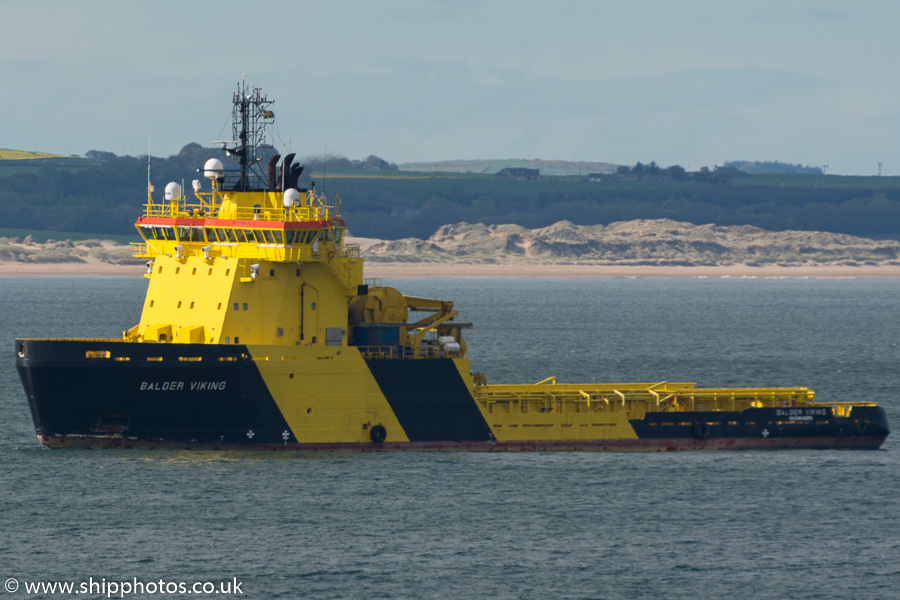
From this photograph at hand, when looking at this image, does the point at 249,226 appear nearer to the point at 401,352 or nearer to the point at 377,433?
the point at 401,352

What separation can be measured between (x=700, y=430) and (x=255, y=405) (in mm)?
12759

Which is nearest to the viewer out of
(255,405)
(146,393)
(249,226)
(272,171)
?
(146,393)

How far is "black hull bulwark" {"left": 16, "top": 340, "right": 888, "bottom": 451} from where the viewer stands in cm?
3378

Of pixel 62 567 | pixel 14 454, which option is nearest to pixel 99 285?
pixel 14 454

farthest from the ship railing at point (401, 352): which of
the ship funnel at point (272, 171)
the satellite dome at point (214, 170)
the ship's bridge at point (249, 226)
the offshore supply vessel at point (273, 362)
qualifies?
the satellite dome at point (214, 170)

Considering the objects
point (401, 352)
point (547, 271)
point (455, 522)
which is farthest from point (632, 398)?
point (547, 271)

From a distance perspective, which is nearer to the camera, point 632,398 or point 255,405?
point 255,405

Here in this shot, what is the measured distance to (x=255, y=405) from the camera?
3450cm

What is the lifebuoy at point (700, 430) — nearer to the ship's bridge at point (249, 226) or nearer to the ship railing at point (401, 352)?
the ship railing at point (401, 352)

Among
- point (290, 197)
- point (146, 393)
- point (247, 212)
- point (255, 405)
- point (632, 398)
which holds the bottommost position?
point (632, 398)

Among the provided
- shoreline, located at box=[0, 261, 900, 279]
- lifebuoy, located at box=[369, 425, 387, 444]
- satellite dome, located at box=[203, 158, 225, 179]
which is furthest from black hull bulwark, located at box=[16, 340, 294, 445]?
shoreline, located at box=[0, 261, 900, 279]

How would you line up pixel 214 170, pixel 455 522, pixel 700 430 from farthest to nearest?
1. pixel 700 430
2. pixel 214 170
3. pixel 455 522

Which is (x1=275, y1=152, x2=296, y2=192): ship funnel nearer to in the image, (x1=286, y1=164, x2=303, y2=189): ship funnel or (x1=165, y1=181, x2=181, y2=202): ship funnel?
(x1=286, y1=164, x2=303, y2=189): ship funnel

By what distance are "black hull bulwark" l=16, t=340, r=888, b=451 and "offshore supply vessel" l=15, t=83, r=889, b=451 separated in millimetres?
35
